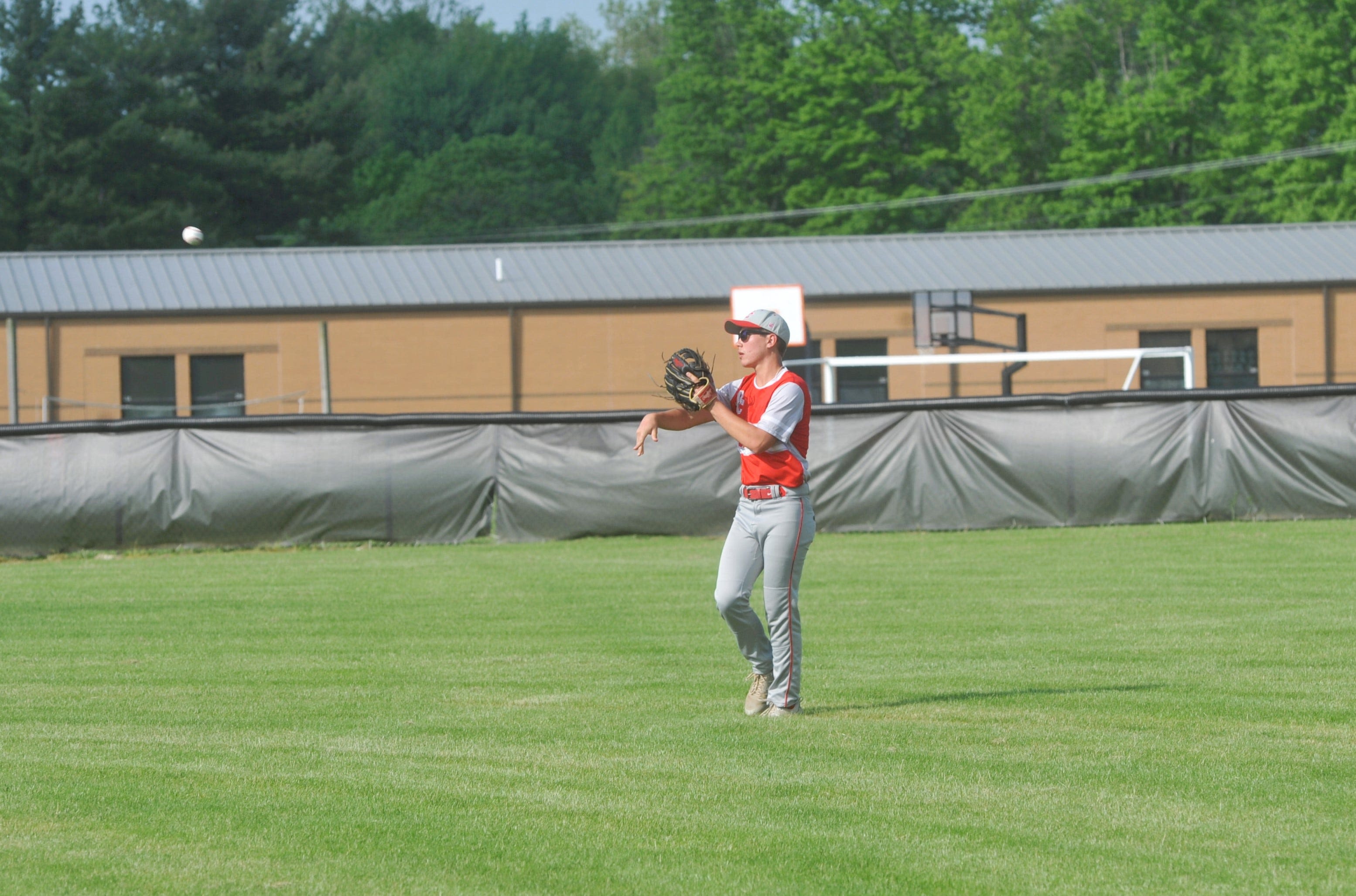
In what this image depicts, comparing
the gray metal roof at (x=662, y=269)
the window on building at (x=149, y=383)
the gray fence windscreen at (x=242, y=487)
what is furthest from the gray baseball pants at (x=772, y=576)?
the window on building at (x=149, y=383)

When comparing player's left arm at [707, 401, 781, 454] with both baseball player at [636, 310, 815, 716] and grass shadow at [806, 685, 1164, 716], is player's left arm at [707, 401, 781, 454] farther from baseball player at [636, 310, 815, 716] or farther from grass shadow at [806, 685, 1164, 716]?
grass shadow at [806, 685, 1164, 716]

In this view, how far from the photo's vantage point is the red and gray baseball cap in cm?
771

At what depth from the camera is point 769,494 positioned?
7801 millimetres

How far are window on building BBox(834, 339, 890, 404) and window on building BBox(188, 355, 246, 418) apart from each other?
14.5m

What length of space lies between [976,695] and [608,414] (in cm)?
1253

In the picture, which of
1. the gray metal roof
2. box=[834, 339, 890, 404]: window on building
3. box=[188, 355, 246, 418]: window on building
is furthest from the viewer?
box=[834, 339, 890, 404]: window on building

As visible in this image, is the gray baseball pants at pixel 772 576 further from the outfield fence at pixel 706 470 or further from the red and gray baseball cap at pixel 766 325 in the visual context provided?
the outfield fence at pixel 706 470

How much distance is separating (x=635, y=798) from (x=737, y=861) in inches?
38.8

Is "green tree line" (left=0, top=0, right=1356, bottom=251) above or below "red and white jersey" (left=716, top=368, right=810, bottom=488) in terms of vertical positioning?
above

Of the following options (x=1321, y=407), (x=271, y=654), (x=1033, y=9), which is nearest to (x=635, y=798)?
(x=271, y=654)

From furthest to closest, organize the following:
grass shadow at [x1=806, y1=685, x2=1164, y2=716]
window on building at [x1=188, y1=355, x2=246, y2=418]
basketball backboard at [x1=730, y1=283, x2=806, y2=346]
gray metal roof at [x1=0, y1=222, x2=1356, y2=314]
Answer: gray metal roof at [x1=0, y1=222, x2=1356, y2=314] < window on building at [x1=188, y1=355, x2=246, y2=418] < basketball backboard at [x1=730, y1=283, x2=806, y2=346] < grass shadow at [x1=806, y1=685, x2=1164, y2=716]

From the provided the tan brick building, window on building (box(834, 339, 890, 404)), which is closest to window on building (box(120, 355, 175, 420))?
the tan brick building

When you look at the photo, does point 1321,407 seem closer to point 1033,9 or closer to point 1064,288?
point 1064,288

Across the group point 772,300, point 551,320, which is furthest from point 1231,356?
point 772,300
